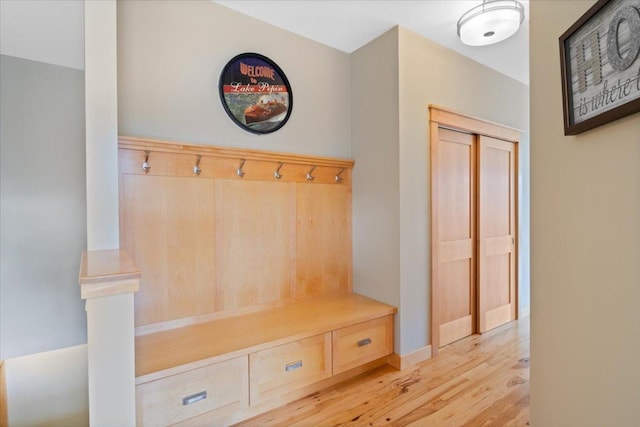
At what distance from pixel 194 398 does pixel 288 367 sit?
550mm

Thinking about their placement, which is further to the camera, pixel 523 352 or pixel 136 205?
pixel 523 352

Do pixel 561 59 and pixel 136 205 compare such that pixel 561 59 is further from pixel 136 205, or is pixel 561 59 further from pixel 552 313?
pixel 136 205

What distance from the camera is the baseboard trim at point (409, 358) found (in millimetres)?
2365

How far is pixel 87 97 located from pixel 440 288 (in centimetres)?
281

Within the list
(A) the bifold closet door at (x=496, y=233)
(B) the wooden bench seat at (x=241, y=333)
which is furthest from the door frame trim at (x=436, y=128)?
(B) the wooden bench seat at (x=241, y=333)

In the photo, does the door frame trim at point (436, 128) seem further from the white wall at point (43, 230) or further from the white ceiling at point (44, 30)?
the white wall at point (43, 230)

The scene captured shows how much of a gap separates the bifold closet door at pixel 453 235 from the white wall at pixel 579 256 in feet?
5.28

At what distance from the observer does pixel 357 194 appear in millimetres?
2771

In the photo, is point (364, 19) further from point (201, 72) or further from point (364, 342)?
point (364, 342)

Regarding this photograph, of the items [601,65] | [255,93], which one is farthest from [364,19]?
[601,65]

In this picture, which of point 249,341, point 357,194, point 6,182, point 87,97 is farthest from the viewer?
point 357,194

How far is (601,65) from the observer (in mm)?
709

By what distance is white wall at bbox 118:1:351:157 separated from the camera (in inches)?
75.7

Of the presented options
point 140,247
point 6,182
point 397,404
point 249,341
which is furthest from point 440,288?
point 6,182
